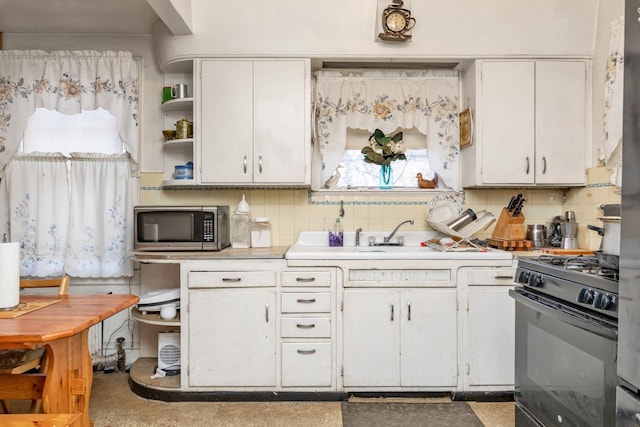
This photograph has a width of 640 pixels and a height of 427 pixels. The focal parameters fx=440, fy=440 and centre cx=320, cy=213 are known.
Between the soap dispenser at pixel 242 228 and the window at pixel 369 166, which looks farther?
the window at pixel 369 166

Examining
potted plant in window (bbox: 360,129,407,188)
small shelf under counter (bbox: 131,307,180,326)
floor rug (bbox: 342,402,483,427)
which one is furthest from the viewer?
potted plant in window (bbox: 360,129,407,188)

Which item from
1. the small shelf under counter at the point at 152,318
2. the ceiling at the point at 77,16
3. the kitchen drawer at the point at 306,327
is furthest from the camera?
the ceiling at the point at 77,16

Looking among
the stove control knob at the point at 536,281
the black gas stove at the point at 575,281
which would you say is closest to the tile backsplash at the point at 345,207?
the black gas stove at the point at 575,281

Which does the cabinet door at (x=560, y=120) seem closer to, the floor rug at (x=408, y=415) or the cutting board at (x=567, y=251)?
the cutting board at (x=567, y=251)

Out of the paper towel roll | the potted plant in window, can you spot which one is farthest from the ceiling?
the paper towel roll

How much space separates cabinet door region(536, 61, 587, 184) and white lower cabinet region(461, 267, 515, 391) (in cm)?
91

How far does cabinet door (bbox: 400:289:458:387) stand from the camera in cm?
262

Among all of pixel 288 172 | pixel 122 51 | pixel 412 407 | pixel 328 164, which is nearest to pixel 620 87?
pixel 328 164

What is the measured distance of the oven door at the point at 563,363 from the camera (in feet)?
4.41

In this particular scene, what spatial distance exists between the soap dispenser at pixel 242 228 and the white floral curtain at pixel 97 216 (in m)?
0.80

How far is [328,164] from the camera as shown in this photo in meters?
3.20

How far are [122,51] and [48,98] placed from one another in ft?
2.01

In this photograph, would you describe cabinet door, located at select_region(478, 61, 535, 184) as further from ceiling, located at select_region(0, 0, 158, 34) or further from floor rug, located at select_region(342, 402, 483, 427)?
ceiling, located at select_region(0, 0, 158, 34)

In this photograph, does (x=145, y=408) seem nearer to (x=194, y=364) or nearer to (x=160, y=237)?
(x=194, y=364)
